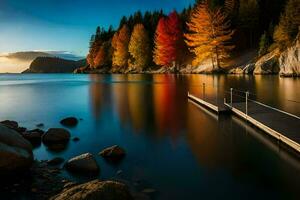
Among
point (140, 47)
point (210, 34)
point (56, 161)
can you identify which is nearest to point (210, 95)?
point (56, 161)

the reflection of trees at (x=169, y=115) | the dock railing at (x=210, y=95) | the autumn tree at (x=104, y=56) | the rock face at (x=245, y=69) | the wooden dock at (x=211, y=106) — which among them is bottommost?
the reflection of trees at (x=169, y=115)

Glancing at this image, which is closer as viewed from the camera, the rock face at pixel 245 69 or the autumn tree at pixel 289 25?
the autumn tree at pixel 289 25

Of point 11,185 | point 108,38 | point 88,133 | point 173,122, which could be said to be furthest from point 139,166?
point 108,38

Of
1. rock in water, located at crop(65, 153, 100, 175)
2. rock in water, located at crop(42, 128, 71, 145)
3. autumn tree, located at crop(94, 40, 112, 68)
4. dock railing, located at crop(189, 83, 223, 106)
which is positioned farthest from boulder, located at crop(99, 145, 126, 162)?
autumn tree, located at crop(94, 40, 112, 68)

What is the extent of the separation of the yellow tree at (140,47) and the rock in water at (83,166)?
258ft

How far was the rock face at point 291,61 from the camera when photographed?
150 feet

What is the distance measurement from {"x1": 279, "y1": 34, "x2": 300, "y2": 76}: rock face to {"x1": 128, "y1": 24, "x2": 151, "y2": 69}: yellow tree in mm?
44654

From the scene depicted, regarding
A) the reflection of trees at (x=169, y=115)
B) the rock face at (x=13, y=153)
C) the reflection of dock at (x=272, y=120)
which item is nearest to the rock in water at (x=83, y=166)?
the rock face at (x=13, y=153)

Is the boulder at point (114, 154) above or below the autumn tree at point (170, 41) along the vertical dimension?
below

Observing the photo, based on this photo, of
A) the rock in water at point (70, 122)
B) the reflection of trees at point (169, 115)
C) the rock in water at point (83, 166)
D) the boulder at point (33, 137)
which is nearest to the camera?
the rock in water at point (83, 166)

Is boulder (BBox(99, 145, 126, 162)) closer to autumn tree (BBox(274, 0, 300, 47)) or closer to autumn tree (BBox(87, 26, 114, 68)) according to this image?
autumn tree (BBox(274, 0, 300, 47))

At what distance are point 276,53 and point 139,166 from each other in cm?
5044

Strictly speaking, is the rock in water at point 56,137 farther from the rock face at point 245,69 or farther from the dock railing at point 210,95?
the rock face at point 245,69

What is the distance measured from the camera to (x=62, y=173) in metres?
9.63
